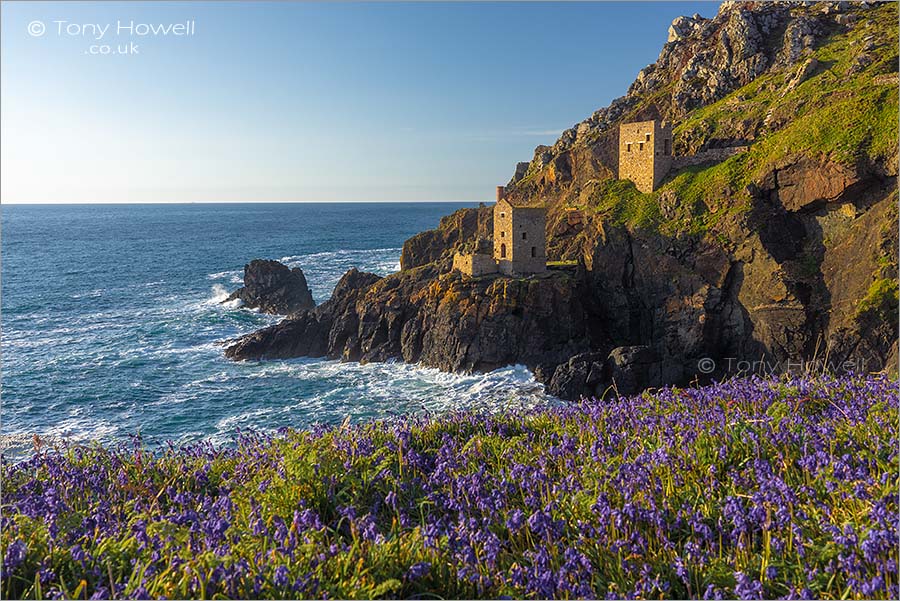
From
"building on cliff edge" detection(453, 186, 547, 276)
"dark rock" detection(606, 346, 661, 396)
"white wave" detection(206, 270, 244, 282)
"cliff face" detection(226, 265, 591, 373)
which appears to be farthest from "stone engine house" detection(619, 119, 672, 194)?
"white wave" detection(206, 270, 244, 282)

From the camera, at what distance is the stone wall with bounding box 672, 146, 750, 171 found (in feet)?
165

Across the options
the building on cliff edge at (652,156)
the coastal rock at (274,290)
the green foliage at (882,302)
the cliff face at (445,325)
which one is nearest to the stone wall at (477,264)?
the cliff face at (445,325)

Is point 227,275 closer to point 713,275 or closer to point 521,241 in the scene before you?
point 521,241

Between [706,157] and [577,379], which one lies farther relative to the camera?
[706,157]

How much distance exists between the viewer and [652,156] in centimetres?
5253

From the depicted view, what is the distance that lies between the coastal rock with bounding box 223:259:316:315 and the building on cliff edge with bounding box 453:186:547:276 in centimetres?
2479

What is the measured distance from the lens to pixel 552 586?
446 cm

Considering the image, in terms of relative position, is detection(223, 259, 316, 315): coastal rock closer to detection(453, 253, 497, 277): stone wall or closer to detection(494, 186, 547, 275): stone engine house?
detection(453, 253, 497, 277): stone wall

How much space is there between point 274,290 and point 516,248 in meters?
31.6

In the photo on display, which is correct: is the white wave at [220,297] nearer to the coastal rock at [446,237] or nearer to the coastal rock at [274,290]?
the coastal rock at [274,290]

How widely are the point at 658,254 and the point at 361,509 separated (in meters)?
43.2

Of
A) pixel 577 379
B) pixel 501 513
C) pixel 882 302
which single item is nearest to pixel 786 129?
pixel 882 302

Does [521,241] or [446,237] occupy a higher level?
[446,237]

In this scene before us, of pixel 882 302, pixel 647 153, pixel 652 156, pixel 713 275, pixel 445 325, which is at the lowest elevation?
pixel 445 325
